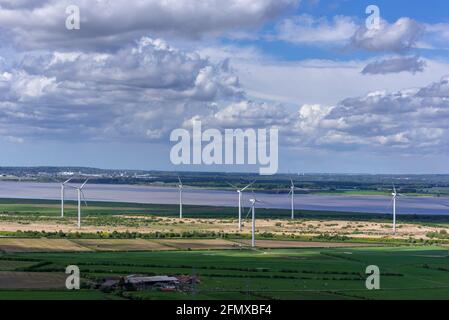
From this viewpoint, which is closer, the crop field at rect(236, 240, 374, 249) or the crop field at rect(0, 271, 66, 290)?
the crop field at rect(0, 271, 66, 290)

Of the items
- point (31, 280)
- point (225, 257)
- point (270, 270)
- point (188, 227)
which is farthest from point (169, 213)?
point (31, 280)

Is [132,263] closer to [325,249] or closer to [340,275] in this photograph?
[340,275]

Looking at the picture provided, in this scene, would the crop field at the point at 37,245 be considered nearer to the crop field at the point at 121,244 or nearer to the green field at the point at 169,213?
the crop field at the point at 121,244

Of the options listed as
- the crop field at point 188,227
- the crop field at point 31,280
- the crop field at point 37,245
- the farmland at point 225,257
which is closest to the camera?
the crop field at point 31,280

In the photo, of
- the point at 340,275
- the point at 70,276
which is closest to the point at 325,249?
the point at 340,275

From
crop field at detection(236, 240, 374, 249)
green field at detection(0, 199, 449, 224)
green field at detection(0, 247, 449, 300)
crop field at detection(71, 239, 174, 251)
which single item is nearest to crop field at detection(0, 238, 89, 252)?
crop field at detection(71, 239, 174, 251)

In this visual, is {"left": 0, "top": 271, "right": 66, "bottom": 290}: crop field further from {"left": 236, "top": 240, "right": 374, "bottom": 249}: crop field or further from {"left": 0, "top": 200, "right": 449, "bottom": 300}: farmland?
{"left": 236, "top": 240, "right": 374, "bottom": 249}: crop field

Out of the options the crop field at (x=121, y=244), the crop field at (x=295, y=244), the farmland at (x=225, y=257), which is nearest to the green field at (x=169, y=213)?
the farmland at (x=225, y=257)

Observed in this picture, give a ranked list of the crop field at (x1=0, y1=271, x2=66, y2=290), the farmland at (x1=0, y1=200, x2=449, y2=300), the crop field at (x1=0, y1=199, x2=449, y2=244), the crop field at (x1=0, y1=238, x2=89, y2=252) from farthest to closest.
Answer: the crop field at (x1=0, y1=199, x2=449, y2=244), the crop field at (x1=0, y1=238, x2=89, y2=252), the farmland at (x1=0, y1=200, x2=449, y2=300), the crop field at (x1=0, y1=271, x2=66, y2=290)
